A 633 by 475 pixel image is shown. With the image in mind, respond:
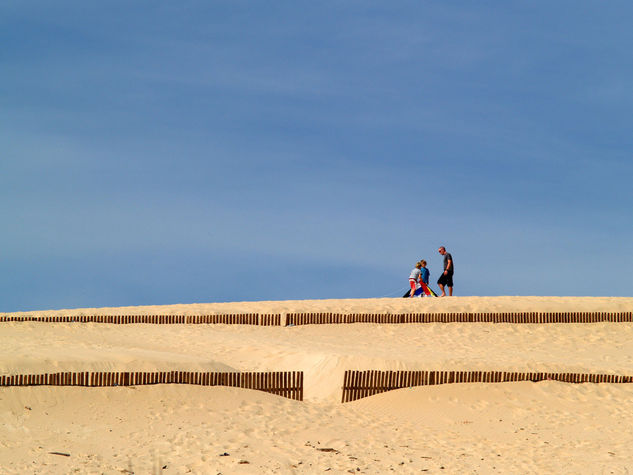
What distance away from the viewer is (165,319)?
68.4 ft

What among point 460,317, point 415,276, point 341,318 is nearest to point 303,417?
point 341,318

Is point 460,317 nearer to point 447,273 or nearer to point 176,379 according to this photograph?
point 447,273

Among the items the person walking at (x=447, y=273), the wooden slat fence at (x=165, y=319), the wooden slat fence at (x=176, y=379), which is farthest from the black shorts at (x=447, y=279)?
the wooden slat fence at (x=176, y=379)

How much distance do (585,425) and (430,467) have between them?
13.7 feet

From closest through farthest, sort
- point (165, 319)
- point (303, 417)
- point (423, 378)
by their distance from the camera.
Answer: point (303, 417), point (423, 378), point (165, 319)

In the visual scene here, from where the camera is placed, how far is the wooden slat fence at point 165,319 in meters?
20.2

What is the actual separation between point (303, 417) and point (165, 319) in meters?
9.43

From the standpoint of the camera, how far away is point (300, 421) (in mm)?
12117

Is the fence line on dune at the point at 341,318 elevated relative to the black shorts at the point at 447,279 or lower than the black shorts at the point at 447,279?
lower

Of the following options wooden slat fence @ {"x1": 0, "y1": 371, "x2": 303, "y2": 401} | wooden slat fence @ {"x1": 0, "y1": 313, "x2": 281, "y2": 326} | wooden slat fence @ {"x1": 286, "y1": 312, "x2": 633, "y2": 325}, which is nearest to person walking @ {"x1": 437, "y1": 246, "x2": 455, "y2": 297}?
wooden slat fence @ {"x1": 286, "y1": 312, "x2": 633, "y2": 325}

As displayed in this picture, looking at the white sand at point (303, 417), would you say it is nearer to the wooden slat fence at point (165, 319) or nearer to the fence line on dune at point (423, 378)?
the fence line on dune at point (423, 378)

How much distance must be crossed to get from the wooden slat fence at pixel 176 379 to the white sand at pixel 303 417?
17 centimetres

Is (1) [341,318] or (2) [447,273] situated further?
(2) [447,273]

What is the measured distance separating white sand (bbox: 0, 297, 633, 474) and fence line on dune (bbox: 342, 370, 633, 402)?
0.18 meters
